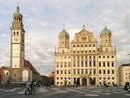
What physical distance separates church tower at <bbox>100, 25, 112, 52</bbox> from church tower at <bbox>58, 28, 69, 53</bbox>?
17.8 meters

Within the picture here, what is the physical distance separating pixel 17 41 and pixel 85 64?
1309 inches

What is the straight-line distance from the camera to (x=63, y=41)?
11494cm

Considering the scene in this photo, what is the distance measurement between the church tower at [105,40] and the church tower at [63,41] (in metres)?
17.8

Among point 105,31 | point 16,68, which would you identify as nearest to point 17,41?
point 16,68

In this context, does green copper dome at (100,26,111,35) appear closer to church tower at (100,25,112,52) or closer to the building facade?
church tower at (100,25,112,52)

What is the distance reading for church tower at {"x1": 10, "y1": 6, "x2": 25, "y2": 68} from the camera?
9412cm

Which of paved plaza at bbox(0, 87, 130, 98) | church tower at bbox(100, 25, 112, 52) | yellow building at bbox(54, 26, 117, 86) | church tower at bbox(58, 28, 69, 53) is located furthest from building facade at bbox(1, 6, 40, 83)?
paved plaza at bbox(0, 87, 130, 98)

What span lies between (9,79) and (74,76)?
3024 centimetres

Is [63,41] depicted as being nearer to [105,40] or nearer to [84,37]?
[84,37]

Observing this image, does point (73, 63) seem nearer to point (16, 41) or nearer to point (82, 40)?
point (82, 40)

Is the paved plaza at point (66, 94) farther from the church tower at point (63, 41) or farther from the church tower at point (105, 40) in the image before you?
the church tower at point (105, 40)

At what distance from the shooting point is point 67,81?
105438 mm

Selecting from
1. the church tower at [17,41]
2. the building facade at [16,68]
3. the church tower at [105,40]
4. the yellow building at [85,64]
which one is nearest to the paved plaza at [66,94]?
the building facade at [16,68]

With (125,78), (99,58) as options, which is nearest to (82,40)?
(99,58)
